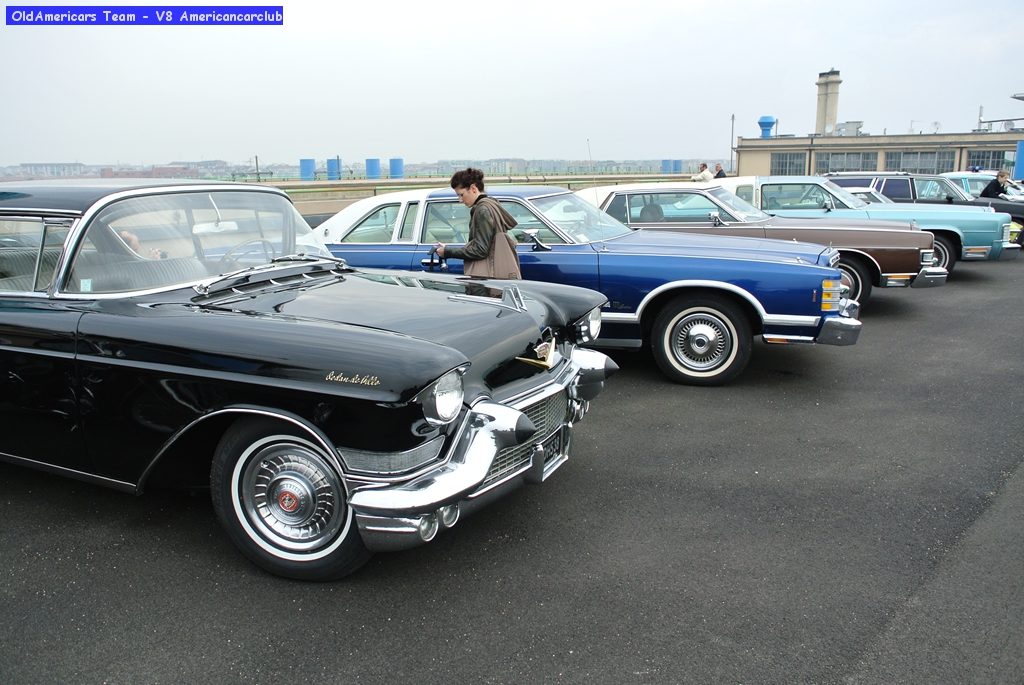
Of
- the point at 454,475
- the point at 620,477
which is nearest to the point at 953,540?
the point at 620,477

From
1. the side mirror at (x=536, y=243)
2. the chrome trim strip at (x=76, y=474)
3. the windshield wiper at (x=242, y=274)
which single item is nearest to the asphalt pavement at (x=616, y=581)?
the chrome trim strip at (x=76, y=474)

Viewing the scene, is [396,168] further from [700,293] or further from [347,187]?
[700,293]

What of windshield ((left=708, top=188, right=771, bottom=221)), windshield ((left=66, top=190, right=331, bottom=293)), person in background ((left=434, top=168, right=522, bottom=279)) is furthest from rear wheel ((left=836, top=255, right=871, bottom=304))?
windshield ((left=66, top=190, right=331, bottom=293))

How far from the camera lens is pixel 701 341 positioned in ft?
20.3

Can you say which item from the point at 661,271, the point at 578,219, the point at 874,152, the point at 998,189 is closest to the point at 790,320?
the point at 661,271

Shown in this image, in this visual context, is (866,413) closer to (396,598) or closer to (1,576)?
(396,598)

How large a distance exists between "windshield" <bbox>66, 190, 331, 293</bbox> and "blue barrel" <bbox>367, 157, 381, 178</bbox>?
105ft

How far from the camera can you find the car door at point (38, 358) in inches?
137

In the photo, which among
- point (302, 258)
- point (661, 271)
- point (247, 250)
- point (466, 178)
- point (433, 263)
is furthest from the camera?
point (433, 263)

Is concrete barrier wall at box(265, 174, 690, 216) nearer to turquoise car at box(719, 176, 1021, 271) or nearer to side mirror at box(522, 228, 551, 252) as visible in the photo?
turquoise car at box(719, 176, 1021, 271)

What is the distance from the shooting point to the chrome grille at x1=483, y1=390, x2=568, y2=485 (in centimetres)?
330

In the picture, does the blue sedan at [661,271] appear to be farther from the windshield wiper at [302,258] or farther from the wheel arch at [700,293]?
the windshield wiper at [302,258]

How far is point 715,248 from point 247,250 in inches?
151

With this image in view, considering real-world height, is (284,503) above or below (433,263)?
below
